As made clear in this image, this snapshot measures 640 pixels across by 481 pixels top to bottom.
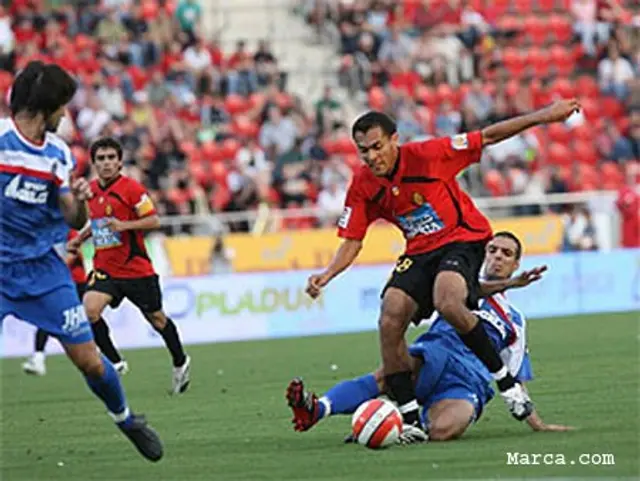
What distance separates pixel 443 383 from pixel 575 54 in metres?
23.8

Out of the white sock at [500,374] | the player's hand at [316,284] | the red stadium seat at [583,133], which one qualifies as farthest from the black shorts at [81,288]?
the red stadium seat at [583,133]

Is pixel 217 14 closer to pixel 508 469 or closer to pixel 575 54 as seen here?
pixel 575 54

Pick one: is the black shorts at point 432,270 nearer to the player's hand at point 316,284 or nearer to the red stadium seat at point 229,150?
the player's hand at point 316,284

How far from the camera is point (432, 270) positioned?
35.4 feet

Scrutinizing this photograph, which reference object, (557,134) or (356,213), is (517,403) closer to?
(356,213)

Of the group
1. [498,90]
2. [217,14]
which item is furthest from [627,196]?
[217,14]

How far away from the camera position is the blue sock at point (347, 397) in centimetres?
1075

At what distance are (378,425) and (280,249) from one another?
52.4ft

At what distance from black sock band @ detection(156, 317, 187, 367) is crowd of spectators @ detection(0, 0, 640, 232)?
10.1 m

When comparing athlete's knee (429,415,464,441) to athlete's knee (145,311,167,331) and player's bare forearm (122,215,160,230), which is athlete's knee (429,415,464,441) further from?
athlete's knee (145,311,167,331)

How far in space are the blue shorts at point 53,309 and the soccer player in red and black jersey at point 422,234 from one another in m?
1.57

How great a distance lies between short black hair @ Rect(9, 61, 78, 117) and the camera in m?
9.40

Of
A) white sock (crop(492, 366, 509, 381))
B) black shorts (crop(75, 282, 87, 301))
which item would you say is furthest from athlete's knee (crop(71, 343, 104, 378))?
black shorts (crop(75, 282, 87, 301))

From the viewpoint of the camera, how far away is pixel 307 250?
85.9 feet
